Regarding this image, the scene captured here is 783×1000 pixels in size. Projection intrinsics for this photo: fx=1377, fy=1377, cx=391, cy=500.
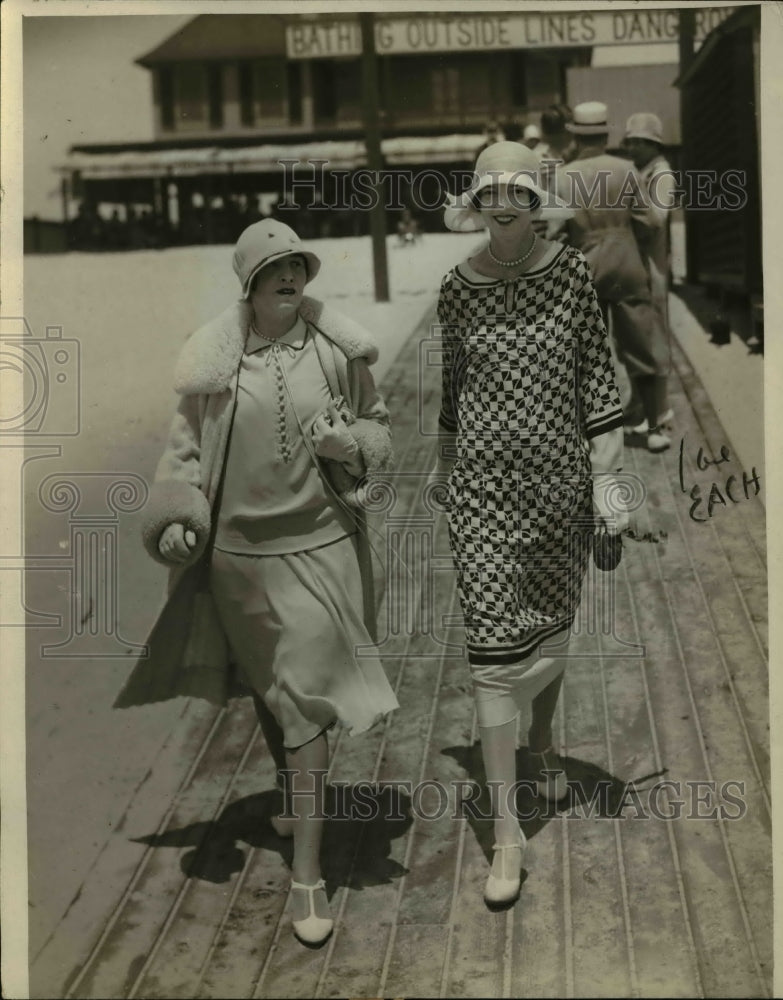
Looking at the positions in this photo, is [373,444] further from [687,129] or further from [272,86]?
[687,129]

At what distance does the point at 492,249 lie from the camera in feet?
13.5

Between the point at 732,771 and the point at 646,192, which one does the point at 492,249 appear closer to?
the point at 732,771

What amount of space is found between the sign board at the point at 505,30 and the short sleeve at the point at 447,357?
1028 millimetres

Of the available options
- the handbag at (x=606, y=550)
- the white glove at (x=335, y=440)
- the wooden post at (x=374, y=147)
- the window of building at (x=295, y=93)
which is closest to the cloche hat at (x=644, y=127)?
the wooden post at (x=374, y=147)

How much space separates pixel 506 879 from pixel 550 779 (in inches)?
21.1

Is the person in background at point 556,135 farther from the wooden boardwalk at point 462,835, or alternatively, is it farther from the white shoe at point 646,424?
the wooden boardwalk at point 462,835

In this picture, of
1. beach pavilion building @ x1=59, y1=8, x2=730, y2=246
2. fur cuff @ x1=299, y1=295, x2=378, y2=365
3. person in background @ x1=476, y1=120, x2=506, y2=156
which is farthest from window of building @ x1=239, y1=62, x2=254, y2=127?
fur cuff @ x1=299, y1=295, x2=378, y2=365

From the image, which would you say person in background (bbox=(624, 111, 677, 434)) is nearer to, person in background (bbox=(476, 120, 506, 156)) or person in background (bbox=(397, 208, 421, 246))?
person in background (bbox=(476, 120, 506, 156))

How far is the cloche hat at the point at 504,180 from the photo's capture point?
13.0 feet

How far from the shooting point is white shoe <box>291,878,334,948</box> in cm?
404

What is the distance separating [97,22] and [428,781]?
272 cm

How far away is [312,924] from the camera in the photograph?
4059 mm

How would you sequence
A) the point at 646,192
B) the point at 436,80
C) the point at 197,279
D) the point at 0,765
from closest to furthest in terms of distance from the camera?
1. the point at 0,765
2. the point at 197,279
3. the point at 436,80
4. the point at 646,192

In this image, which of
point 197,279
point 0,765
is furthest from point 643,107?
point 0,765
